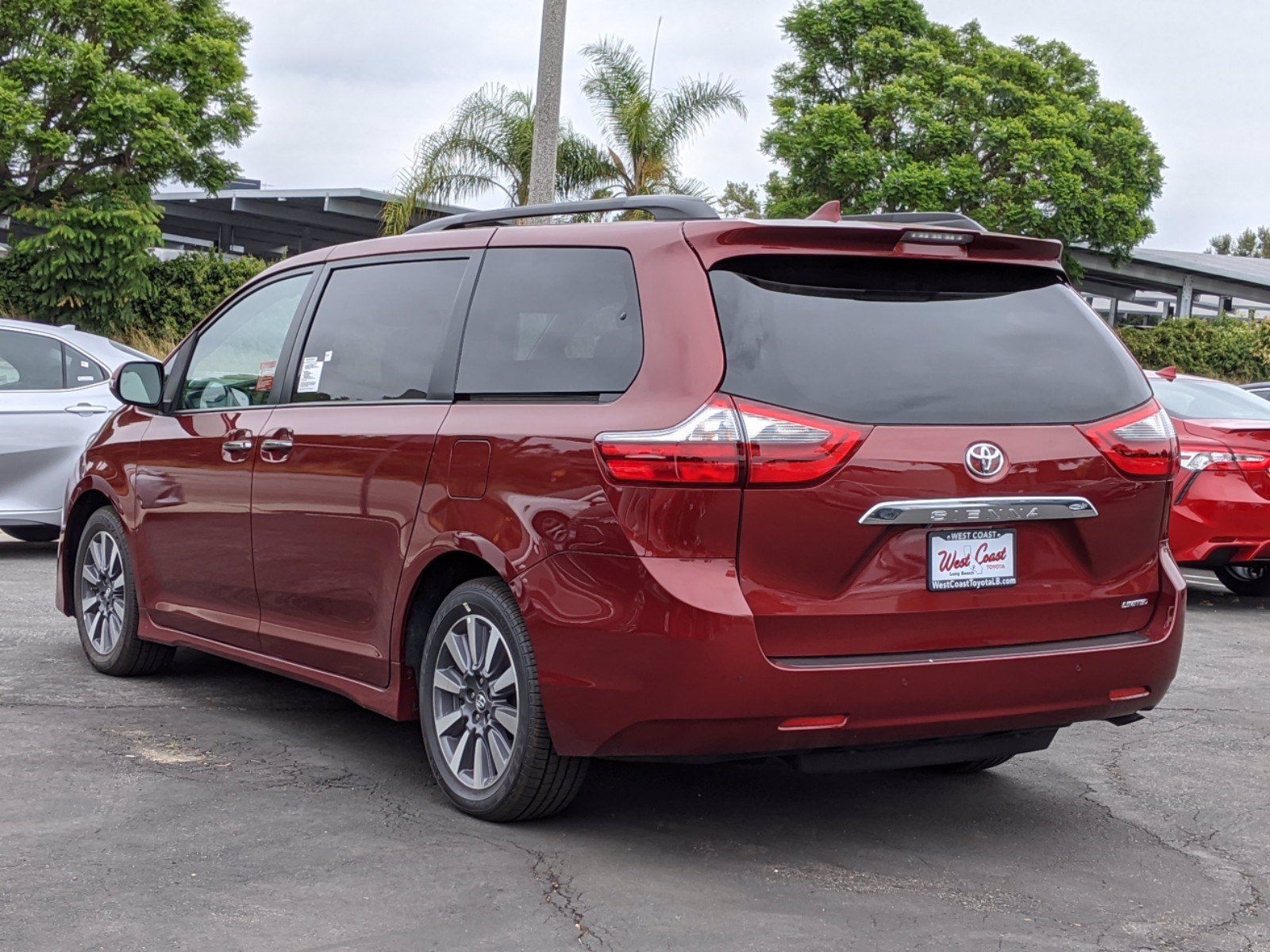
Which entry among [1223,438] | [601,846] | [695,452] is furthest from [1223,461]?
[695,452]

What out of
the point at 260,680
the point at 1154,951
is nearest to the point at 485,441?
the point at 1154,951

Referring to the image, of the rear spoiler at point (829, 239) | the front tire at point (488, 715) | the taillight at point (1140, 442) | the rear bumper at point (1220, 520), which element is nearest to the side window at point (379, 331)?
the front tire at point (488, 715)

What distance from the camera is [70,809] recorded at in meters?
4.74

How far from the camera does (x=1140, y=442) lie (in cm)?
461

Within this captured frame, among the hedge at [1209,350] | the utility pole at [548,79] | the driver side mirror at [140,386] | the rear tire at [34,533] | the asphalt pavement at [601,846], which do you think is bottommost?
the rear tire at [34,533]

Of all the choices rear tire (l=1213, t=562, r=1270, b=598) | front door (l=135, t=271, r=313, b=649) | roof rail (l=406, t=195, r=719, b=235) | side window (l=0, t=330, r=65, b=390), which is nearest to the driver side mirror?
front door (l=135, t=271, r=313, b=649)

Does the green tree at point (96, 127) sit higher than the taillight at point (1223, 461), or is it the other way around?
the green tree at point (96, 127)

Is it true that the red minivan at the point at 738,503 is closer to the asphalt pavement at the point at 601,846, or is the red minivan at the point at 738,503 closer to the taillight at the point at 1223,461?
the asphalt pavement at the point at 601,846

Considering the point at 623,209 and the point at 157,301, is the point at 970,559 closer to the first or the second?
the point at 623,209

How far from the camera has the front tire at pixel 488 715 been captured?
4488 mm

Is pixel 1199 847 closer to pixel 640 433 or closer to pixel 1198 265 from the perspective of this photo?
pixel 640 433

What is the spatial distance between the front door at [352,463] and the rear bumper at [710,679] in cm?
80

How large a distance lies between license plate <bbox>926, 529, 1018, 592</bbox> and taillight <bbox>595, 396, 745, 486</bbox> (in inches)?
23.4

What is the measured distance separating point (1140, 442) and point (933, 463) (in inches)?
30.3
